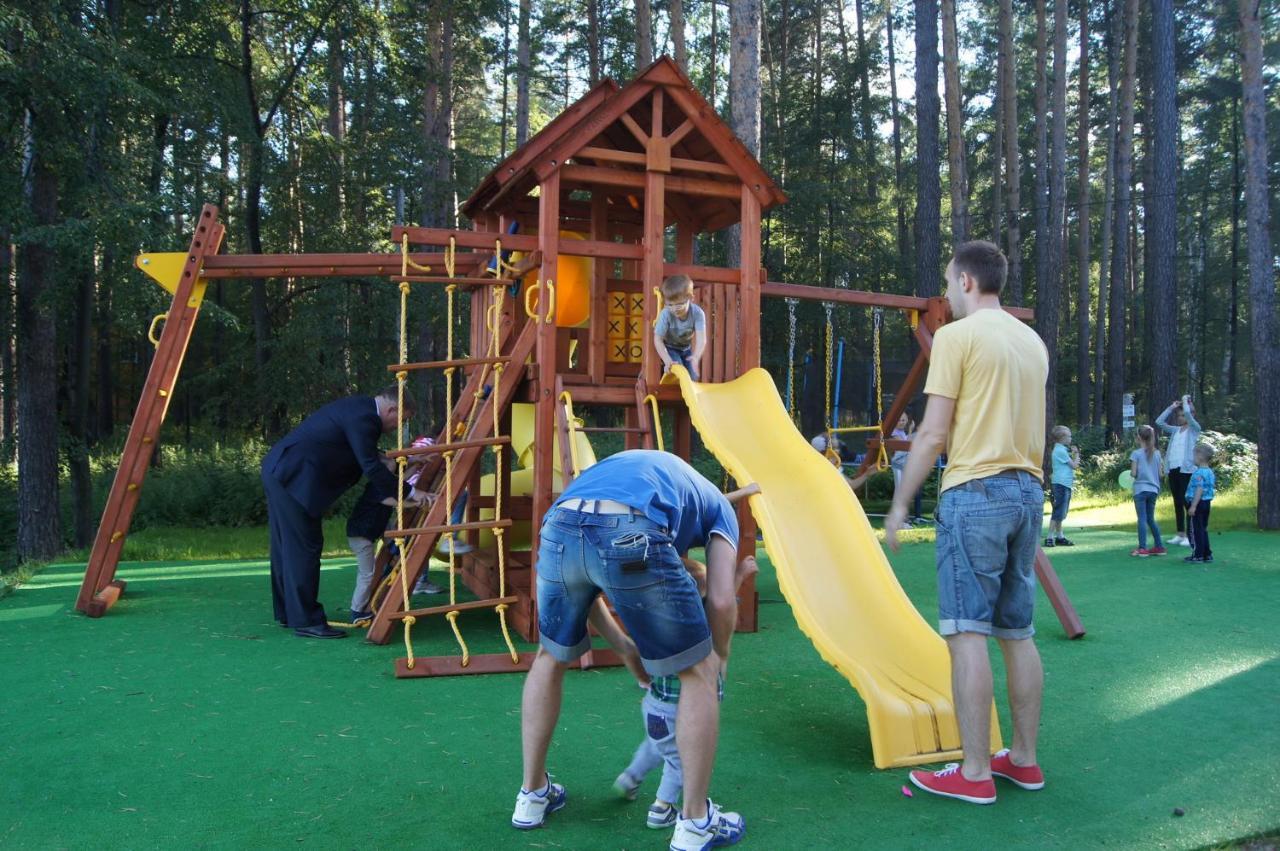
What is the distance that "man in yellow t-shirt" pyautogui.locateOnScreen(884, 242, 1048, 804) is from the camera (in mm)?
3420

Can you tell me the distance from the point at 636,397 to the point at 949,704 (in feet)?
10.4

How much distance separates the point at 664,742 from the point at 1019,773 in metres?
1.51

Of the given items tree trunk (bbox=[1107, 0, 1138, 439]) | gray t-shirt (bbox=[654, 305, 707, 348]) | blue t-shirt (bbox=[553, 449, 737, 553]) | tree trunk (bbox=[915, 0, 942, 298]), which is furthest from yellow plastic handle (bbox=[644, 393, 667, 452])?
tree trunk (bbox=[1107, 0, 1138, 439])

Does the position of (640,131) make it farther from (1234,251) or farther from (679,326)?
(1234,251)

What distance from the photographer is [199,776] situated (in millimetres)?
3631

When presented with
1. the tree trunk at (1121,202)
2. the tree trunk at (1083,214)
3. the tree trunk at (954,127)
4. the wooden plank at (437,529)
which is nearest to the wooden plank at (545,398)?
the wooden plank at (437,529)

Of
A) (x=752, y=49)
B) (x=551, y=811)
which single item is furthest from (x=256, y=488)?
(x=551, y=811)

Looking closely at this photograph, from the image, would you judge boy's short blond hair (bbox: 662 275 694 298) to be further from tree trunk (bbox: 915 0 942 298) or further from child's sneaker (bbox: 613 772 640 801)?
tree trunk (bbox: 915 0 942 298)

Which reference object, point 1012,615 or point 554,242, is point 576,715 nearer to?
point 1012,615

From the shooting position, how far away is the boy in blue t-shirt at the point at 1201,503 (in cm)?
944

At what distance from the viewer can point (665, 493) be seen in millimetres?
2875

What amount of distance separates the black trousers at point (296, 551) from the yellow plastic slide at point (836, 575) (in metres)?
2.64

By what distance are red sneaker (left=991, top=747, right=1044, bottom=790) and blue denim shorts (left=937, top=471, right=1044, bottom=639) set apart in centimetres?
53

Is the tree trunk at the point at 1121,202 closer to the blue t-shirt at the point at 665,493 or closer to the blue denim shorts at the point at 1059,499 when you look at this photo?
the blue denim shorts at the point at 1059,499
